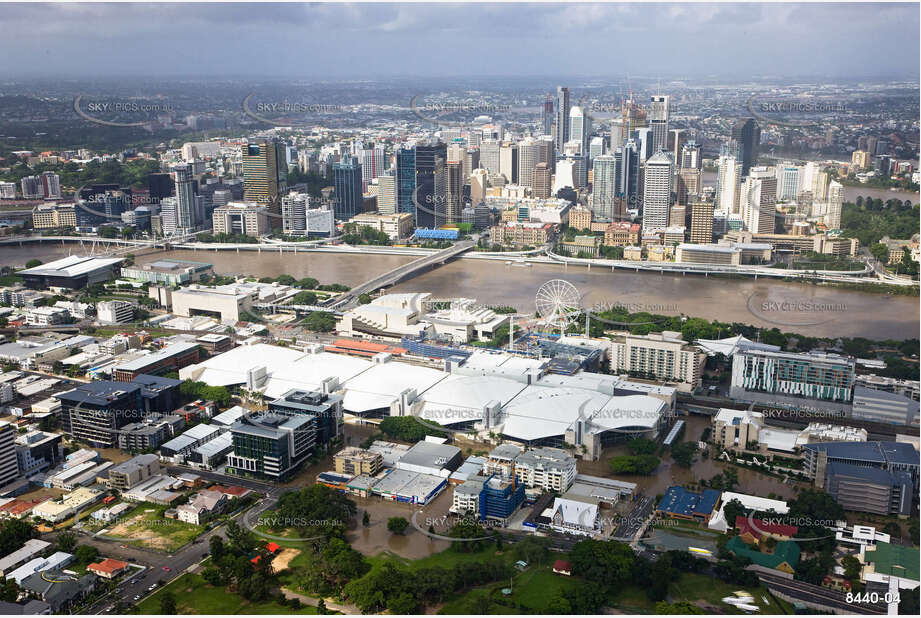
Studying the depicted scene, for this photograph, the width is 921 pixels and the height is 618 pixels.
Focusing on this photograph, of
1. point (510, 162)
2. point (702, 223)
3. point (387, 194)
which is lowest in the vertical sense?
point (702, 223)

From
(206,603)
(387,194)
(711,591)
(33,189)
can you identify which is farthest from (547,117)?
(206,603)

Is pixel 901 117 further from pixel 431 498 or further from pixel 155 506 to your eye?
pixel 155 506

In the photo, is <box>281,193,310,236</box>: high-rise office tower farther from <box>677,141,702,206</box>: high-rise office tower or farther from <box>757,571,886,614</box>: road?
<box>757,571,886,614</box>: road

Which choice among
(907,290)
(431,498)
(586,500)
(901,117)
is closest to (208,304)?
(431,498)

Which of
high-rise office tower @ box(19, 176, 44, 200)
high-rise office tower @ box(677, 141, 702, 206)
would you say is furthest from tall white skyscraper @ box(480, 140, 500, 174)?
high-rise office tower @ box(19, 176, 44, 200)

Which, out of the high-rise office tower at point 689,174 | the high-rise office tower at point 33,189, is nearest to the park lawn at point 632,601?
the high-rise office tower at point 689,174

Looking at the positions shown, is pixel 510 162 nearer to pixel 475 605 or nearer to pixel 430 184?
pixel 430 184
